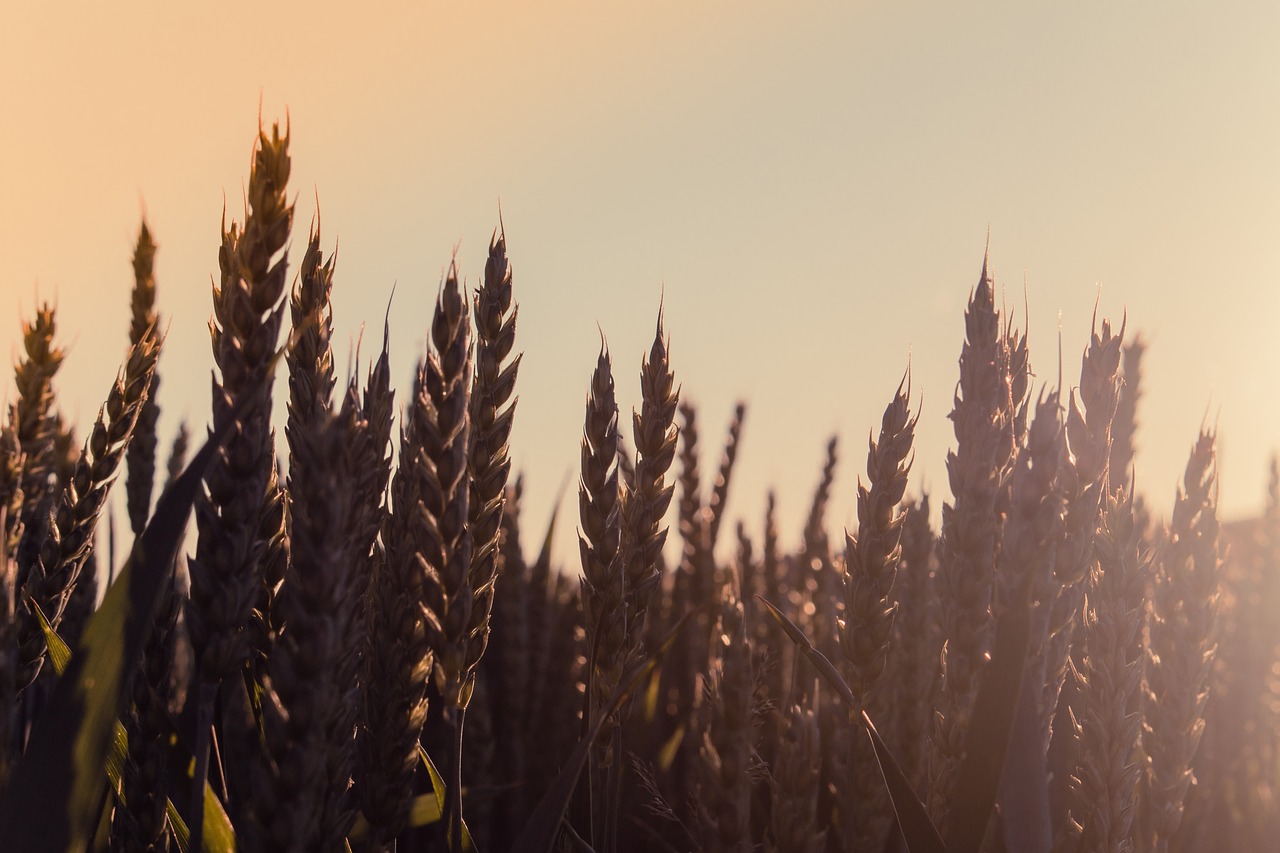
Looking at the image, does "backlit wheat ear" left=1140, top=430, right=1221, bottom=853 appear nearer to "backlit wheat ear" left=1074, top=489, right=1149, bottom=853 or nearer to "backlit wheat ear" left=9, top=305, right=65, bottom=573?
"backlit wheat ear" left=1074, top=489, right=1149, bottom=853

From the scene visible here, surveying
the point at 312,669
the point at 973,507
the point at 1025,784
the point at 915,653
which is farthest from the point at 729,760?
the point at 915,653

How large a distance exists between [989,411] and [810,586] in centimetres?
269

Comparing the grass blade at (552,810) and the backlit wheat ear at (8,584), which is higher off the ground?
the backlit wheat ear at (8,584)

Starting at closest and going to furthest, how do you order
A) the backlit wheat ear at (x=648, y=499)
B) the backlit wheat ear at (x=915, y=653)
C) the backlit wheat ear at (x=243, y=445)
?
1. the backlit wheat ear at (x=243, y=445)
2. the backlit wheat ear at (x=648, y=499)
3. the backlit wheat ear at (x=915, y=653)

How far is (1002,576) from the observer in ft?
5.49

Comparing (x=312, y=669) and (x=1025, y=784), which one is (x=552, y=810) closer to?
(x=312, y=669)

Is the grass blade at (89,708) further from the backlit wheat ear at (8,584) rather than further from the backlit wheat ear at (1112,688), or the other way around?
the backlit wheat ear at (1112,688)

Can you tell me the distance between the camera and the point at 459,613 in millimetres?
1308

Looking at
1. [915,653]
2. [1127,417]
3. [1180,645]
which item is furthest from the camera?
[915,653]

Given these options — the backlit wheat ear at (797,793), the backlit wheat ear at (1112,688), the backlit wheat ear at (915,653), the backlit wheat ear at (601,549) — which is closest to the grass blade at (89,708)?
the backlit wheat ear at (601,549)

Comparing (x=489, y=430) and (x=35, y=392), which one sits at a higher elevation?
(x=35, y=392)

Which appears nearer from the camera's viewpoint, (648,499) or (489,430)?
(489,430)

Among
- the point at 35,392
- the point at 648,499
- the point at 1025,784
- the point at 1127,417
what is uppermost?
the point at 1127,417

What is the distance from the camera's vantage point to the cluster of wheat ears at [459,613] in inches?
48.4
